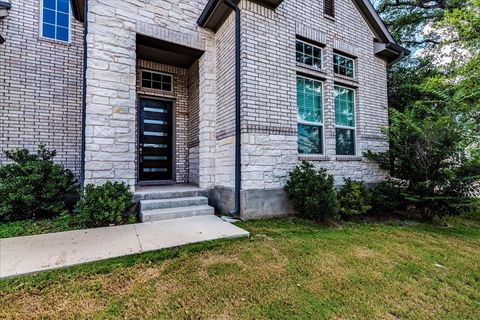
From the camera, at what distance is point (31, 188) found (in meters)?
4.04

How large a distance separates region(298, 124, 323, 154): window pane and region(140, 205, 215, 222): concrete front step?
8.04ft

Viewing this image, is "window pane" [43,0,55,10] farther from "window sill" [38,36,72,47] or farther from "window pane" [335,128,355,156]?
"window pane" [335,128,355,156]

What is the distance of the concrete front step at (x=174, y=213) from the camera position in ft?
13.0

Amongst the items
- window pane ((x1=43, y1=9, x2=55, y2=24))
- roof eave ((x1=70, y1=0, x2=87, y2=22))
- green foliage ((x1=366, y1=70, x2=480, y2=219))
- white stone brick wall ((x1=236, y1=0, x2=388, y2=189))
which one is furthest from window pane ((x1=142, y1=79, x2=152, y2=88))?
green foliage ((x1=366, y1=70, x2=480, y2=219))

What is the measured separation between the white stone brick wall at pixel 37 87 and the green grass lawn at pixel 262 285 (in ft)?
14.2

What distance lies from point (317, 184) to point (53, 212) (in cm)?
487

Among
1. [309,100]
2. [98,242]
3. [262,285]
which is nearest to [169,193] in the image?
[98,242]

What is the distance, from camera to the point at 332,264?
269cm

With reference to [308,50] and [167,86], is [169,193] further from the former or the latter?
[308,50]

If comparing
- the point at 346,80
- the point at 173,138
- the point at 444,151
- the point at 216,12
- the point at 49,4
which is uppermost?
the point at 49,4

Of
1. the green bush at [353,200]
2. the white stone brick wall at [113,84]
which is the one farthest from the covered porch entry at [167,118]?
the green bush at [353,200]

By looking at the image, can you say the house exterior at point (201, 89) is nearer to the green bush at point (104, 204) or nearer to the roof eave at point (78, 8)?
the roof eave at point (78, 8)

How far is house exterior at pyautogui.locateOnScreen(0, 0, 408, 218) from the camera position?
426 cm

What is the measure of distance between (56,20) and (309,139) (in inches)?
264
